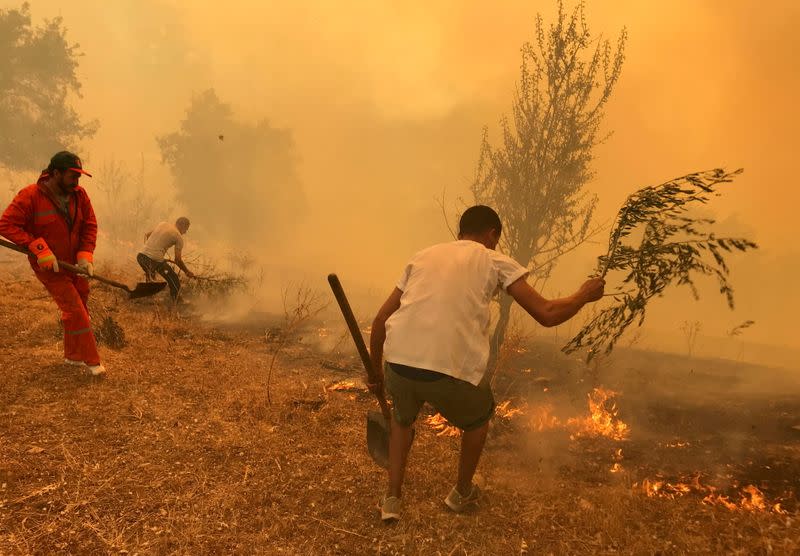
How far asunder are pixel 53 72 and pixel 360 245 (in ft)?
121

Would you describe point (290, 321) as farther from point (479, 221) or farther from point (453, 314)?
point (453, 314)

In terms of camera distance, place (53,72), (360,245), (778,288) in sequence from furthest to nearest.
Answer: (778,288) < (360,245) < (53,72)

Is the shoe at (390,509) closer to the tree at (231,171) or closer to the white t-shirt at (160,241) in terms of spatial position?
the white t-shirt at (160,241)

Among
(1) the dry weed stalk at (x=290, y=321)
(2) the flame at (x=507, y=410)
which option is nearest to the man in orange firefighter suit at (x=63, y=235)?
(1) the dry weed stalk at (x=290, y=321)

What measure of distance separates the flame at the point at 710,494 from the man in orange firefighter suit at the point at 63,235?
17.5 feet

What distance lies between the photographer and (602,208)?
8906 centimetres

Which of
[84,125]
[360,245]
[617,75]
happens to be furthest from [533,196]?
[360,245]

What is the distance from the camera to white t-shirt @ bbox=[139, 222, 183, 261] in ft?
25.0

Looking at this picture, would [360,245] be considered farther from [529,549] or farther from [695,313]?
[529,549]

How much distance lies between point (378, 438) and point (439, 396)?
1066mm

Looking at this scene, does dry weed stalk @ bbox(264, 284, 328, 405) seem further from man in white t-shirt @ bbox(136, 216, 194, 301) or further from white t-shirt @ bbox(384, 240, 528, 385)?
white t-shirt @ bbox(384, 240, 528, 385)

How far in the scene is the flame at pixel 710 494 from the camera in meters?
3.26

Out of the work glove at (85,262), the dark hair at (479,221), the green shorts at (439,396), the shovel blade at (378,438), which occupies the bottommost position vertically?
the shovel blade at (378,438)

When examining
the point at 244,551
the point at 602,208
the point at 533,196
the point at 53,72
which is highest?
the point at 602,208
